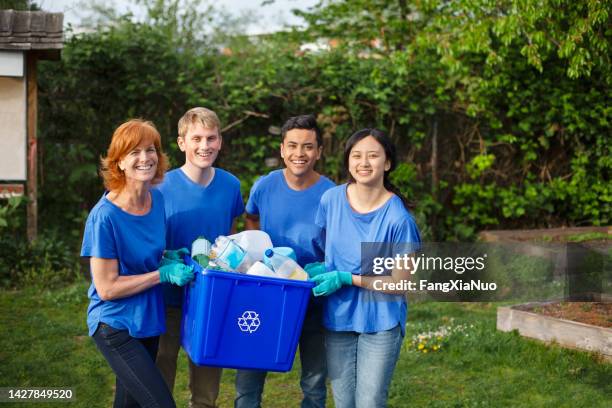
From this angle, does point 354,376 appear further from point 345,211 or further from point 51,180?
point 51,180

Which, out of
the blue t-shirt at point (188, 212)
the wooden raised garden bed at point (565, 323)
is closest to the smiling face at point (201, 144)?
the blue t-shirt at point (188, 212)

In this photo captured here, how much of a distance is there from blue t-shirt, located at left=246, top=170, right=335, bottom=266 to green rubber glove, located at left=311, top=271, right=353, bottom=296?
44cm

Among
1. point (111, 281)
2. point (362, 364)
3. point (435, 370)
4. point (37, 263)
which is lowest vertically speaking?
point (435, 370)

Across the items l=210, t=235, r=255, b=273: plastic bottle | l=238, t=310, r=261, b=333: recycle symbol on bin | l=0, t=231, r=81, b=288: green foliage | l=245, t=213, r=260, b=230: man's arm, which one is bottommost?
l=0, t=231, r=81, b=288: green foliage

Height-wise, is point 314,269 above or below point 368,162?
below

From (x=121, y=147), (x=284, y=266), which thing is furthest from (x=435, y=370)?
(x=121, y=147)

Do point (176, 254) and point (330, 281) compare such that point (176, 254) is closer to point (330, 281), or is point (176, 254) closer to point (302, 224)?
point (302, 224)

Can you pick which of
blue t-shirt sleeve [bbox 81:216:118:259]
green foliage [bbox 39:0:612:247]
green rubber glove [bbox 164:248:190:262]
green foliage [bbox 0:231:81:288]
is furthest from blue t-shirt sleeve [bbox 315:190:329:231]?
green foliage [bbox 39:0:612:247]

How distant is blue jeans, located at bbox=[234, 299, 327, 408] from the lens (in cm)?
382

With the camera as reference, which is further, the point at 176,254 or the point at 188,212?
the point at 188,212

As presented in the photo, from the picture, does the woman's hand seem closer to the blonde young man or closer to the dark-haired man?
the blonde young man

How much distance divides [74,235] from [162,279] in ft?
20.5

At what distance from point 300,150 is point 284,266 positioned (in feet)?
2.10

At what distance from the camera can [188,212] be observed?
372 cm
